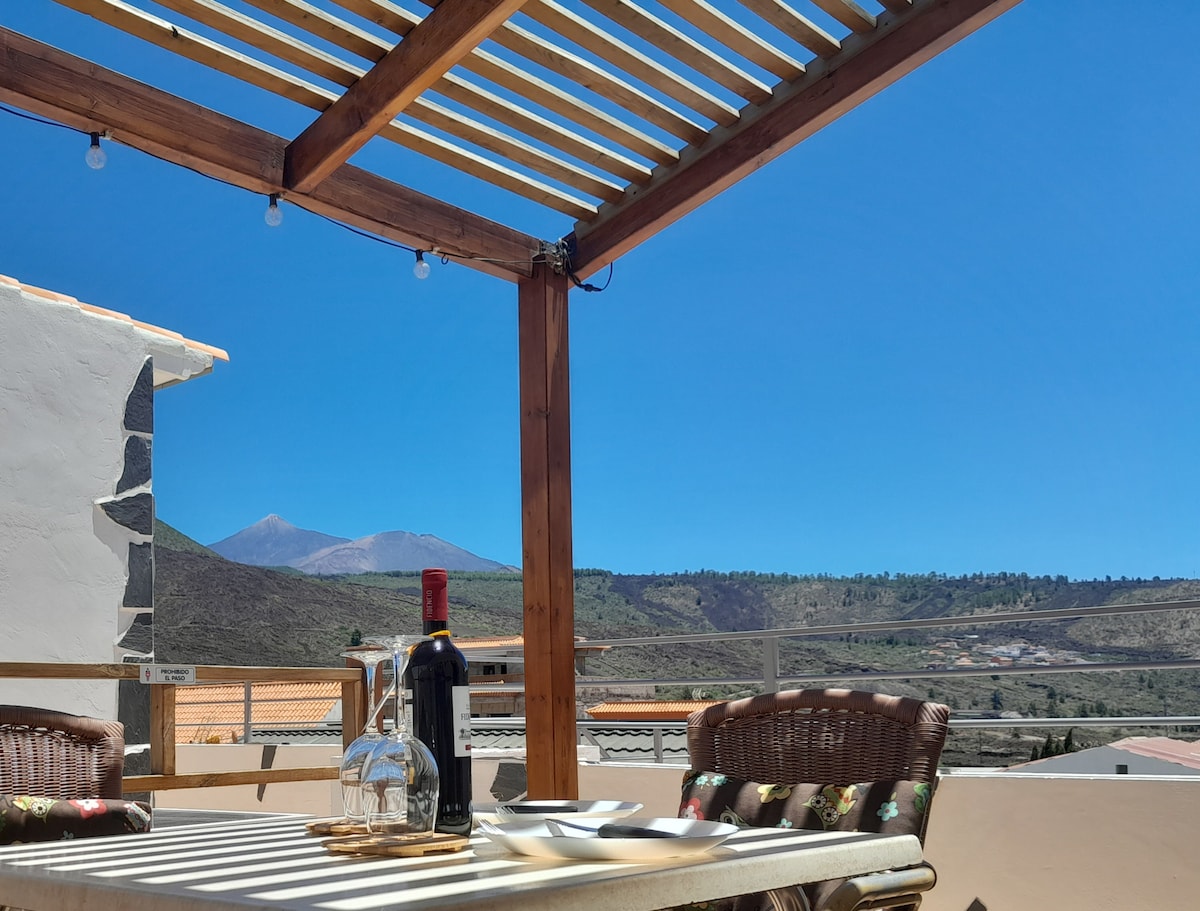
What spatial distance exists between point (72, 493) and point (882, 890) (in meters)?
3.63

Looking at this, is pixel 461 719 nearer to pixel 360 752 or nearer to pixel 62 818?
pixel 360 752

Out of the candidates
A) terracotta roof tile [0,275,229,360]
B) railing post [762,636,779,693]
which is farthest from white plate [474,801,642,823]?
terracotta roof tile [0,275,229,360]

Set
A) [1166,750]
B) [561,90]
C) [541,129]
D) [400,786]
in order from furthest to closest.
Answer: [1166,750]
[541,129]
[561,90]
[400,786]

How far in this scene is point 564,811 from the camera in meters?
1.24

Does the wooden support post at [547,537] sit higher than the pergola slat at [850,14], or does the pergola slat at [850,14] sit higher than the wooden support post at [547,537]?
the pergola slat at [850,14]

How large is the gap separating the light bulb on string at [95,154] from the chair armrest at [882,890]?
251 centimetres

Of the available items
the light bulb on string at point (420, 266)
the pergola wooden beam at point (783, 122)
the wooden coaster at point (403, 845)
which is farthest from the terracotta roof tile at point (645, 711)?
the wooden coaster at point (403, 845)

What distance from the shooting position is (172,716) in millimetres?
2959

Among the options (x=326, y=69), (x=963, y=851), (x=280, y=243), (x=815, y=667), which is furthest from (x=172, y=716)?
(x=280, y=243)

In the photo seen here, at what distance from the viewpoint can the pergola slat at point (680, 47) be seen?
2885 millimetres

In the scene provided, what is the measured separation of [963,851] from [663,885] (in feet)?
8.93

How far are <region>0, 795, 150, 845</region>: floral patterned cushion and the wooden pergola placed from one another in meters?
1.78

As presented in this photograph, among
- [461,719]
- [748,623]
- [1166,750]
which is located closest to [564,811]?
[461,719]

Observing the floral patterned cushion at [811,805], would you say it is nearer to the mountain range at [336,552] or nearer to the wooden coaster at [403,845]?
the wooden coaster at [403,845]
